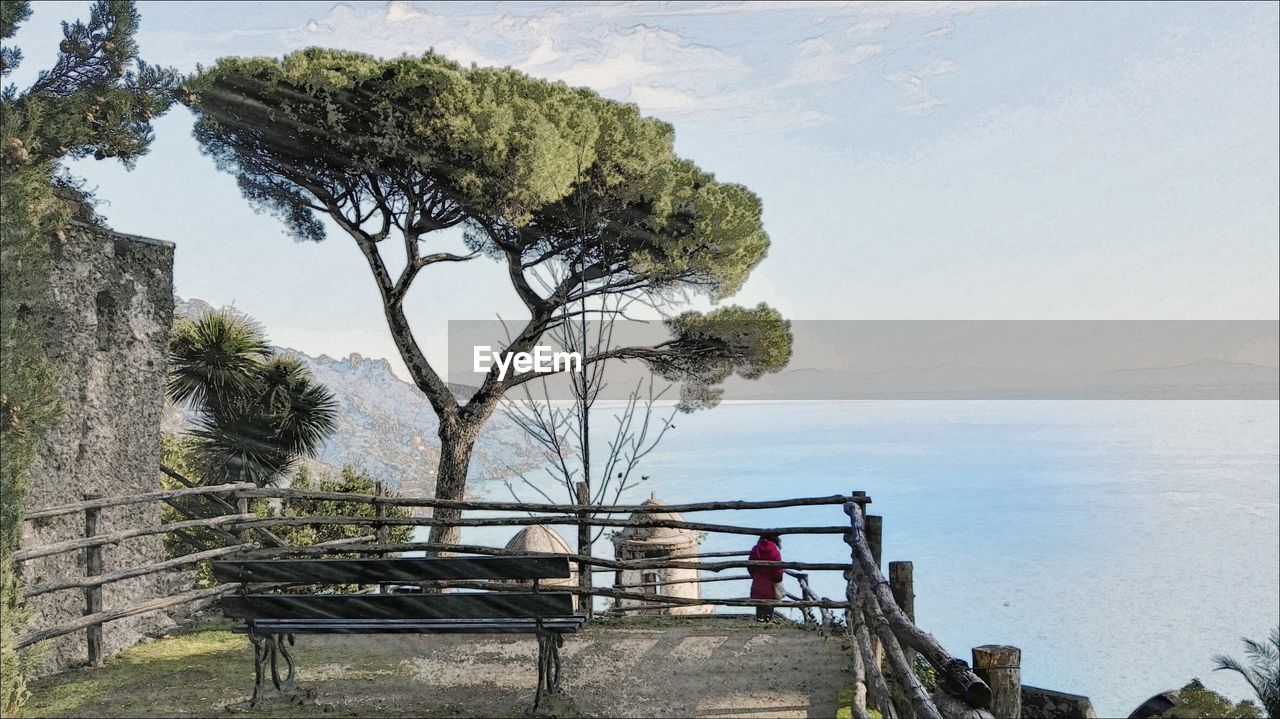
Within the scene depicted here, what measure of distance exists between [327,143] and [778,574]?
356 inches

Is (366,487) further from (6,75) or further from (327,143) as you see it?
(6,75)

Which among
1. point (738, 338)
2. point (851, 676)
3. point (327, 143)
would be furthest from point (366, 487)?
point (851, 676)

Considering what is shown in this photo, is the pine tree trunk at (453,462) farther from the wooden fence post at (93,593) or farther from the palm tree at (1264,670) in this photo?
the palm tree at (1264,670)

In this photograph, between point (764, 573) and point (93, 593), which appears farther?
point (764, 573)

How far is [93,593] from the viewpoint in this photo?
616 centimetres

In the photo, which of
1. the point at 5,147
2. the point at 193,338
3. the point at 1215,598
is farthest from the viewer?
the point at 1215,598

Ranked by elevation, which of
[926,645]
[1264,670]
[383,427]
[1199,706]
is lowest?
[1264,670]

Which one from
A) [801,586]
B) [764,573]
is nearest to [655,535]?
[801,586]

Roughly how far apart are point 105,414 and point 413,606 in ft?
9.57

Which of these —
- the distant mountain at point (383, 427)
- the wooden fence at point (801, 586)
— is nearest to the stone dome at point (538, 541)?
the wooden fence at point (801, 586)

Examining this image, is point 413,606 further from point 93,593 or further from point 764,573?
point 764,573

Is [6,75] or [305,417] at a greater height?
[6,75]

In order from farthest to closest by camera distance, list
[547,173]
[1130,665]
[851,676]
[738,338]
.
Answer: [1130,665] → [738,338] → [547,173] → [851,676]

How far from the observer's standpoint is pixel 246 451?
1370cm
